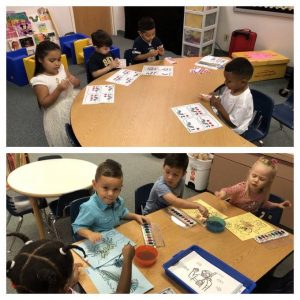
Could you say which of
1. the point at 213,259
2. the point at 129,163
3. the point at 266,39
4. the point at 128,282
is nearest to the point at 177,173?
the point at 213,259

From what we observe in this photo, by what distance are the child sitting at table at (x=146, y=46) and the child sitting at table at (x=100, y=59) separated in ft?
1.16

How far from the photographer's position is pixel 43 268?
0.80m

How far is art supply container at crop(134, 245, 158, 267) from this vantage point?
1092mm

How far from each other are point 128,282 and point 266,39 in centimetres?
419

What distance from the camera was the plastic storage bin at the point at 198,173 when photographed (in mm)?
2539

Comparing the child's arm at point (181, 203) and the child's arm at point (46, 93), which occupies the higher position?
the child's arm at point (46, 93)

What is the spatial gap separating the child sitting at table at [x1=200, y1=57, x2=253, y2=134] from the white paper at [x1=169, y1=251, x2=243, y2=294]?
105 cm

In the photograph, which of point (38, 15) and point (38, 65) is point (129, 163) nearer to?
point (38, 65)

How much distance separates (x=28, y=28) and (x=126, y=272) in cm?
405

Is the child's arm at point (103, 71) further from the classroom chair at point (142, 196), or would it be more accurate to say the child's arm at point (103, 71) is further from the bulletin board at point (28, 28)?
the bulletin board at point (28, 28)

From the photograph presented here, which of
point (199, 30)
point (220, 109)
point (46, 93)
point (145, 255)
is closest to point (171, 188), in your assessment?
point (145, 255)

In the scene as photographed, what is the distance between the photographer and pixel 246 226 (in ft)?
4.54

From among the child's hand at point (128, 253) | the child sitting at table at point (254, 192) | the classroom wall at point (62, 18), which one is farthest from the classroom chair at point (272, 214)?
the classroom wall at point (62, 18)
